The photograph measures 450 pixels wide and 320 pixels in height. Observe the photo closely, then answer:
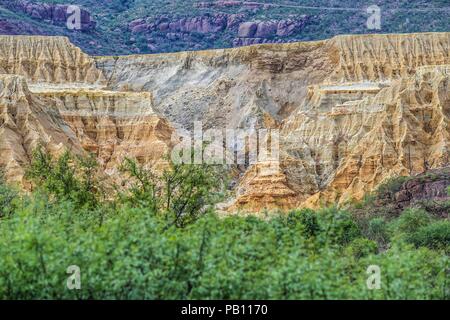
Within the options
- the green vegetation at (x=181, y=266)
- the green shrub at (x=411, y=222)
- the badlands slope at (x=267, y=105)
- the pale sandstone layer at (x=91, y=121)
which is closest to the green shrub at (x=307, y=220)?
the green shrub at (x=411, y=222)

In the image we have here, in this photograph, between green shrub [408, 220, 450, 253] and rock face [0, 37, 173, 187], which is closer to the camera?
green shrub [408, 220, 450, 253]

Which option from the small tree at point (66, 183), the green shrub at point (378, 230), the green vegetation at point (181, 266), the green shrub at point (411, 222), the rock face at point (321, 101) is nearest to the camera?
the green vegetation at point (181, 266)

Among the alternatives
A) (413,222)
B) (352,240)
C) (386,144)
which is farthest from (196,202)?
(386,144)

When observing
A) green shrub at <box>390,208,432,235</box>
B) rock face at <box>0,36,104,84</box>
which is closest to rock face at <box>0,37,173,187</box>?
rock face at <box>0,36,104,84</box>

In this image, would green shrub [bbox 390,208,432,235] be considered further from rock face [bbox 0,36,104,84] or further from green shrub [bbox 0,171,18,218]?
rock face [bbox 0,36,104,84]

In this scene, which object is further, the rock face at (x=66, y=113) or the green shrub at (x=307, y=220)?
the rock face at (x=66, y=113)

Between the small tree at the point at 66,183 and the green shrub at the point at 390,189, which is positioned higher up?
the green shrub at the point at 390,189

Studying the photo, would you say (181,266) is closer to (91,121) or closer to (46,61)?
(91,121)

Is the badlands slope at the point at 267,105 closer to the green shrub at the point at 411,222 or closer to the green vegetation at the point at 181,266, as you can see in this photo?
the green shrub at the point at 411,222

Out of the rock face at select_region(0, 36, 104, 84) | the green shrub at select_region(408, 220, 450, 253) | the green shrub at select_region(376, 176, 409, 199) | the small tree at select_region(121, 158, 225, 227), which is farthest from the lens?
the rock face at select_region(0, 36, 104, 84)
